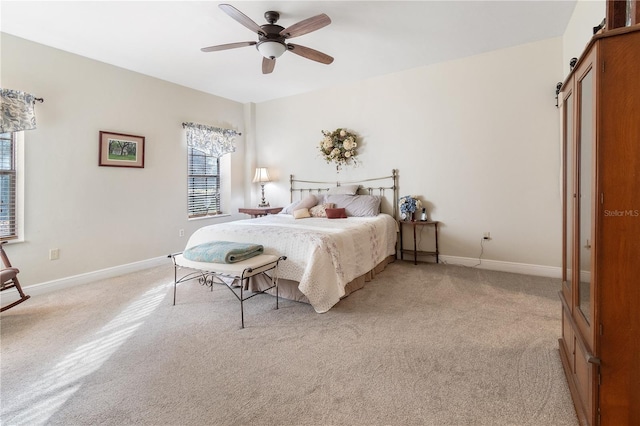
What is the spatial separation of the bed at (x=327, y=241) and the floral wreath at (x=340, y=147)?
2.04 feet

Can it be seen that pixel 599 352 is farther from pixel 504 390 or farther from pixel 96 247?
pixel 96 247

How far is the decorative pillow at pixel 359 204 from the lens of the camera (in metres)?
4.27

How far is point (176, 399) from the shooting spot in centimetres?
161

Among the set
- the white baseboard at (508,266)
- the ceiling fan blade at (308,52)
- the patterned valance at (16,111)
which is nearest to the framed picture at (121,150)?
the patterned valance at (16,111)

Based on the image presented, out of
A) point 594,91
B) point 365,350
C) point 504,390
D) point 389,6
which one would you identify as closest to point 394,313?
point 365,350

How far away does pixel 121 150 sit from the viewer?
3.99 metres

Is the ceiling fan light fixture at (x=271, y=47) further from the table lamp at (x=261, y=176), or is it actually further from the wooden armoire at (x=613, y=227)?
the table lamp at (x=261, y=176)

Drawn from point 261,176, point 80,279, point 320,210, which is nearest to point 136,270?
point 80,279

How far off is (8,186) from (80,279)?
4.05 feet

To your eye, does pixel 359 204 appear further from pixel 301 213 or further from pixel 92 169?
pixel 92 169

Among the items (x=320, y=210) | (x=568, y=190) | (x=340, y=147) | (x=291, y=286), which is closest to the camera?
(x=568, y=190)

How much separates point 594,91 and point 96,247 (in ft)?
15.7

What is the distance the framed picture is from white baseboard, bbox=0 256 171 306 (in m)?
1.36

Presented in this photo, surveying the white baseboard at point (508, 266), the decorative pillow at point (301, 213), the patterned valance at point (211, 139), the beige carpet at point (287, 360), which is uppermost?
the patterned valance at point (211, 139)
